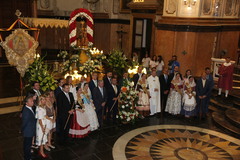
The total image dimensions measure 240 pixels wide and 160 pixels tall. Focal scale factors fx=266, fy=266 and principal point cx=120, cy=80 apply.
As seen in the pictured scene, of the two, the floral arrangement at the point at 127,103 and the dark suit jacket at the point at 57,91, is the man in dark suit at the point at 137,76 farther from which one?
the dark suit jacket at the point at 57,91

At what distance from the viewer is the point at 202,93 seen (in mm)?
9852

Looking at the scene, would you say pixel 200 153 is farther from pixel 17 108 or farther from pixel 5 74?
pixel 5 74

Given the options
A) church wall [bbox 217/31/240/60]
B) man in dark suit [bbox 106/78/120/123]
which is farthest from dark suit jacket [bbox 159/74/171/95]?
church wall [bbox 217/31/240/60]

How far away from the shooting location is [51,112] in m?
6.86

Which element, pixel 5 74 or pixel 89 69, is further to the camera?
pixel 5 74

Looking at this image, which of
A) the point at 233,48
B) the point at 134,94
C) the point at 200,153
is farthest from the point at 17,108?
the point at 233,48

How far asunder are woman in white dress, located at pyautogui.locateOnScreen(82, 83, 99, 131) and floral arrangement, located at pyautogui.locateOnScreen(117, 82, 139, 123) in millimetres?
1061

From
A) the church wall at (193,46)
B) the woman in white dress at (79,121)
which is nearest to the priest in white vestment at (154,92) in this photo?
the woman in white dress at (79,121)

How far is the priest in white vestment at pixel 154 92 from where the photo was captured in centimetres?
989

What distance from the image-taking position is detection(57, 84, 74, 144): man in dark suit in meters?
7.26

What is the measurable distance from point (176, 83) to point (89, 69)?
3.46 meters

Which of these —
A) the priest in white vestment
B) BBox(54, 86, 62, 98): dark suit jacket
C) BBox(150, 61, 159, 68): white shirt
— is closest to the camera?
BBox(54, 86, 62, 98): dark suit jacket

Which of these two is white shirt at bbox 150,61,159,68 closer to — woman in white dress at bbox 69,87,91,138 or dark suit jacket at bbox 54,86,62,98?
woman in white dress at bbox 69,87,91,138

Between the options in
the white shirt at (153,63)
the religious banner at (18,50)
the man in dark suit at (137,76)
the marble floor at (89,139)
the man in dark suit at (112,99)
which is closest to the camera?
the marble floor at (89,139)
